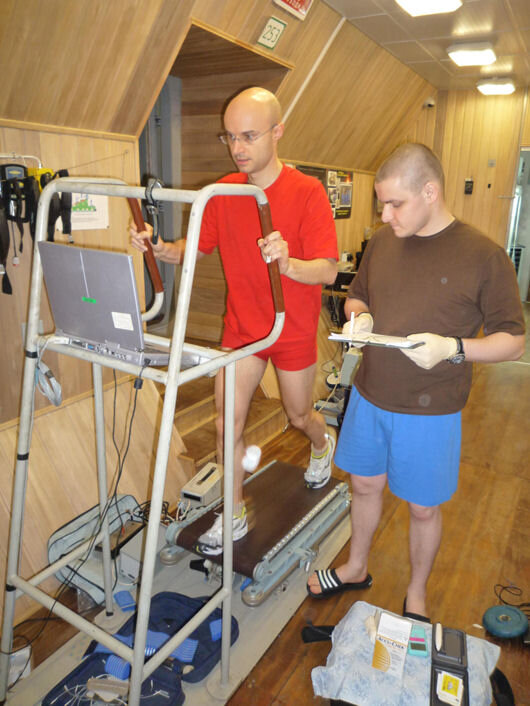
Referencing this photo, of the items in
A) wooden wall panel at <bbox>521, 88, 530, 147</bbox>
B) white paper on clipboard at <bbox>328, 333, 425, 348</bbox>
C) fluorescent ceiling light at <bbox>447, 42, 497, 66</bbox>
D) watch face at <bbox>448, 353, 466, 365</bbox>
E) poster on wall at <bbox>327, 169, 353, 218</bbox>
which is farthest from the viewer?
wooden wall panel at <bbox>521, 88, 530, 147</bbox>

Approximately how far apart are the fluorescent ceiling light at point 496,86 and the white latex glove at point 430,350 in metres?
4.60

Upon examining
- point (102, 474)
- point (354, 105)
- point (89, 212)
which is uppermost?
point (354, 105)

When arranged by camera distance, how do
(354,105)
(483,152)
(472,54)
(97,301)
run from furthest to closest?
(483,152), (354,105), (472,54), (97,301)

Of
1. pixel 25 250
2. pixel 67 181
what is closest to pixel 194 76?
pixel 25 250

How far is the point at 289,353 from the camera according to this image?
2176mm

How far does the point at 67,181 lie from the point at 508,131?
548 centimetres

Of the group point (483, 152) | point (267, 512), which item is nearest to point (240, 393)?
point (267, 512)

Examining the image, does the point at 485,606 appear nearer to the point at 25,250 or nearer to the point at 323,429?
the point at 323,429

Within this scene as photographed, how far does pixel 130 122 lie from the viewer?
8.36ft

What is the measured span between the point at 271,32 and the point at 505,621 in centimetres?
306

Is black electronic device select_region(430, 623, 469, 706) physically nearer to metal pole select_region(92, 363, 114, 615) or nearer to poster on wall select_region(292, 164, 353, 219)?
metal pole select_region(92, 363, 114, 615)

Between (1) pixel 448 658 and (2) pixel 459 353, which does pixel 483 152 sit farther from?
(1) pixel 448 658

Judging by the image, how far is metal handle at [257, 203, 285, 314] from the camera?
1.49 metres

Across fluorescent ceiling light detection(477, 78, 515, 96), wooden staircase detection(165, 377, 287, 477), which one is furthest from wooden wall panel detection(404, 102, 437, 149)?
wooden staircase detection(165, 377, 287, 477)
